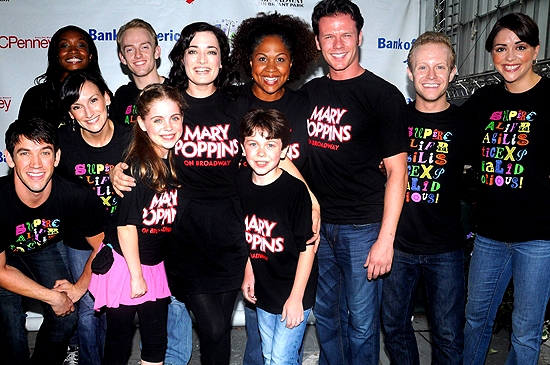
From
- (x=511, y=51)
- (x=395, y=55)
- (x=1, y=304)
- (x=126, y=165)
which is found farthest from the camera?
(x=395, y=55)

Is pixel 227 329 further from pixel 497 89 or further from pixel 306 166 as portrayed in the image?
pixel 497 89

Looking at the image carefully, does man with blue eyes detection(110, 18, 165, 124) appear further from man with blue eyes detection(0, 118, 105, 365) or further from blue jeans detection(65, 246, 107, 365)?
blue jeans detection(65, 246, 107, 365)

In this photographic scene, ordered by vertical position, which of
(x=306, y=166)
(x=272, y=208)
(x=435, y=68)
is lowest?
(x=272, y=208)

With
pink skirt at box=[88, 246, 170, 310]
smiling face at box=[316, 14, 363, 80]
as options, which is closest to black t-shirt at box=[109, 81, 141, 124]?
pink skirt at box=[88, 246, 170, 310]

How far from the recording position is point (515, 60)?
240cm

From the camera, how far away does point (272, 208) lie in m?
2.26

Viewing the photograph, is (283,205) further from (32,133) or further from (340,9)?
(32,133)

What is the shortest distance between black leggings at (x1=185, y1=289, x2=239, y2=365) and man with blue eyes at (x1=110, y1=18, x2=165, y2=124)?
140 centimetres

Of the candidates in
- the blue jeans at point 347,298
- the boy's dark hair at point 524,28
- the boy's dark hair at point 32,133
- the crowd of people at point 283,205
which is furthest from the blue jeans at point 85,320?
the boy's dark hair at point 524,28

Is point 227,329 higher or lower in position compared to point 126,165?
lower

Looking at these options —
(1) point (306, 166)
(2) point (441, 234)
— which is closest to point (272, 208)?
(1) point (306, 166)

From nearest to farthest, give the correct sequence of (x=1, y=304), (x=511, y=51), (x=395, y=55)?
(x=511, y=51) < (x=1, y=304) < (x=395, y=55)

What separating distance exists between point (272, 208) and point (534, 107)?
1445mm

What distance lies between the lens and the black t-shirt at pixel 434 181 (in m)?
2.47
